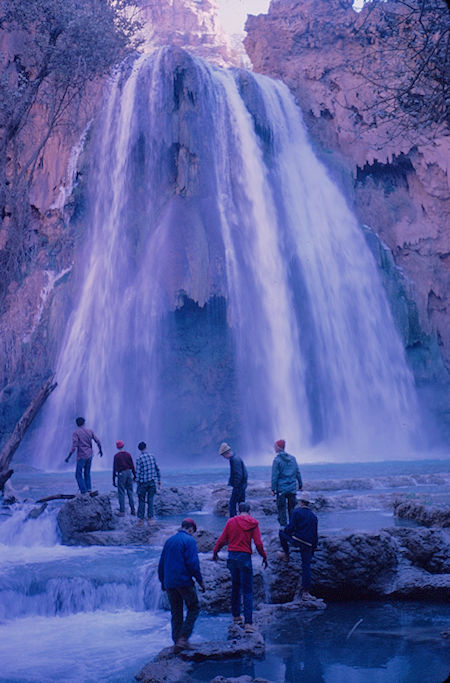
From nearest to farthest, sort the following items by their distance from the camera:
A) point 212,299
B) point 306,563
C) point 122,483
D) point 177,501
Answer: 1. point 306,563
2. point 122,483
3. point 177,501
4. point 212,299

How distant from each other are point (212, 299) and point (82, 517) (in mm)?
18358

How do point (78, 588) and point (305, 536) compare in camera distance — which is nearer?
point (305, 536)

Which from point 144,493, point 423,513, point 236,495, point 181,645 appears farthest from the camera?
point 144,493

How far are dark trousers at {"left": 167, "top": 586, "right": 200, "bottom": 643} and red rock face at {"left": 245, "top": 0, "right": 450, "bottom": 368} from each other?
2775cm

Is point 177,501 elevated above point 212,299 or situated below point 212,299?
below

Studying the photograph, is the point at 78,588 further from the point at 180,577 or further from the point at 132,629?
the point at 180,577

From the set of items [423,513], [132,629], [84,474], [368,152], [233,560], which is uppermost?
[368,152]

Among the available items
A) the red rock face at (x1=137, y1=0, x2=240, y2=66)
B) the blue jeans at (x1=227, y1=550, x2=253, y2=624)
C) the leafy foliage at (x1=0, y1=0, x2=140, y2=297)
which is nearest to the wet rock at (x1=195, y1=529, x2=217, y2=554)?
the blue jeans at (x1=227, y1=550, x2=253, y2=624)

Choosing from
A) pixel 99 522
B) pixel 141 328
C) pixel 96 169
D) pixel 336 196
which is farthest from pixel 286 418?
pixel 99 522

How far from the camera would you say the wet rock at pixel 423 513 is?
36.0ft

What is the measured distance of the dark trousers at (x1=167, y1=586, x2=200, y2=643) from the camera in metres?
6.20

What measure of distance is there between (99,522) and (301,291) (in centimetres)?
2040

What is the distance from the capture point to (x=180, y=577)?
613 centimetres

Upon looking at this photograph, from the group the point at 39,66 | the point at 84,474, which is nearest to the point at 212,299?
the point at 39,66
